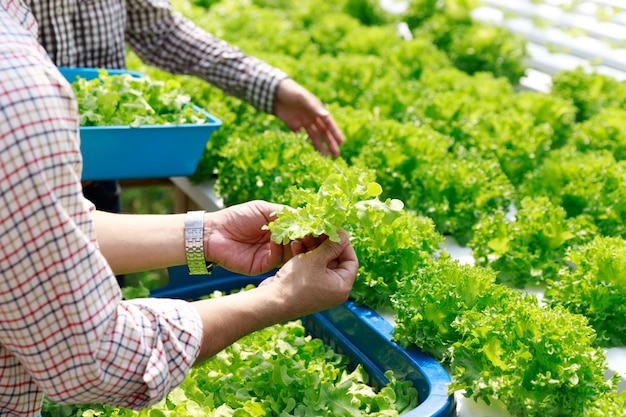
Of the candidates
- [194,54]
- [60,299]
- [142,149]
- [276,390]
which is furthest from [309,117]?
[60,299]

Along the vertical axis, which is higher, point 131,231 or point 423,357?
point 131,231

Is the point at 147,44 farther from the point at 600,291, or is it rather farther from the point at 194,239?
the point at 600,291

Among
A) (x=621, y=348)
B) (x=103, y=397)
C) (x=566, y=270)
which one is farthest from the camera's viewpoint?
(x=566, y=270)

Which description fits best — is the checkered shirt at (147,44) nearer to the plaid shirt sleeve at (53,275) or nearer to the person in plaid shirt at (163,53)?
the person in plaid shirt at (163,53)

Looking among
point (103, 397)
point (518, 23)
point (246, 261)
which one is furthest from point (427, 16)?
point (103, 397)

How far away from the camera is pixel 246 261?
6.24 ft

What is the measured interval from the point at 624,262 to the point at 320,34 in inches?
113

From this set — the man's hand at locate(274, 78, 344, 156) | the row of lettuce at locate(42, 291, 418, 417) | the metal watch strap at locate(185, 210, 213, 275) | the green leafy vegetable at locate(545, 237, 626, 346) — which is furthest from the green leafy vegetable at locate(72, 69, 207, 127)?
the green leafy vegetable at locate(545, 237, 626, 346)

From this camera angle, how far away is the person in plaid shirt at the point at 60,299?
1121mm

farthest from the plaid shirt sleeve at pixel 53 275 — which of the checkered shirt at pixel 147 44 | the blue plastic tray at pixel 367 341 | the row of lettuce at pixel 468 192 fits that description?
the checkered shirt at pixel 147 44

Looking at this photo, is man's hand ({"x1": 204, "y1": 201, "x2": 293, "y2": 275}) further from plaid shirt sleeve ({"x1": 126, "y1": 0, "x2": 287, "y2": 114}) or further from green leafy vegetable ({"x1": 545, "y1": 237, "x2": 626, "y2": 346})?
plaid shirt sleeve ({"x1": 126, "y1": 0, "x2": 287, "y2": 114})

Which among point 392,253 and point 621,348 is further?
point 392,253

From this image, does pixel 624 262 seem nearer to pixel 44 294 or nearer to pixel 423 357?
pixel 423 357

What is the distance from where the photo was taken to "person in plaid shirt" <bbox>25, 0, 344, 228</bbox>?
276cm
